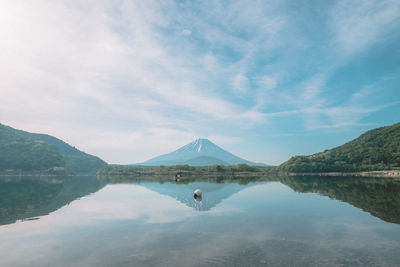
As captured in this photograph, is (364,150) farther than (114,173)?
Yes

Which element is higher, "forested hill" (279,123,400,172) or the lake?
"forested hill" (279,123,400,172)

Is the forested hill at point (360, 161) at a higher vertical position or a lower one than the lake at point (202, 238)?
higher

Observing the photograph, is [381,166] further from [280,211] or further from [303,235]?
[303,235]

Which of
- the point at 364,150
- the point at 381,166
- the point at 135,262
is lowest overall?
the point at 135,262

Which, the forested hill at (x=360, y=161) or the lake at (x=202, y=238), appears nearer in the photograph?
the lake at (x=202, y=238)

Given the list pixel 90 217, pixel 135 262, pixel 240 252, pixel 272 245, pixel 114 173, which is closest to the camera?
pixel 135 262

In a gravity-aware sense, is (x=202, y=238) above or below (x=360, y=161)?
below

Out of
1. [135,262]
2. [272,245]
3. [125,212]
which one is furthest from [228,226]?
[125,212]

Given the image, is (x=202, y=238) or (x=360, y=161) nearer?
(x=202, y=238)

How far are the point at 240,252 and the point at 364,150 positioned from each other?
22111cm

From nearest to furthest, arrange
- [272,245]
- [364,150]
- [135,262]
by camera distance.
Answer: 1. [135,262]
2. [272,245]
3. [364,150]

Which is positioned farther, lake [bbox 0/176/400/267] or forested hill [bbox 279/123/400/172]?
forested hill [bbox 279/123/400/172]

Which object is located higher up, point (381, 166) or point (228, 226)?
point (381, 166)

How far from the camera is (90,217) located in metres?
23.9
